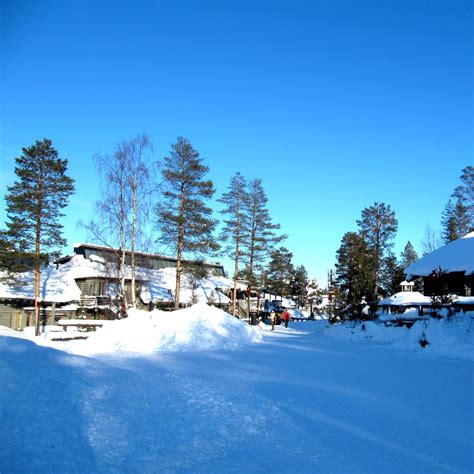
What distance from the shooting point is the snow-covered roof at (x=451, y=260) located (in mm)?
20484

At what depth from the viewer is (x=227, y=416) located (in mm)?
5992

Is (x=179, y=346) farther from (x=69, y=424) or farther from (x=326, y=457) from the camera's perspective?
(x=326, y=457)

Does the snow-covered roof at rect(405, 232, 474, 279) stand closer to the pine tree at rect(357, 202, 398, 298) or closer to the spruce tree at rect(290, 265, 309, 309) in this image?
the pine tree at rect(357, 202, 398, 298)

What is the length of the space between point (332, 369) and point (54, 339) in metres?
9.92

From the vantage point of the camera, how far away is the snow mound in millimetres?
13461

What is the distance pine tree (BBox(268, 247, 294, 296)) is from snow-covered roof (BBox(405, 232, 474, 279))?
38067 millimetres

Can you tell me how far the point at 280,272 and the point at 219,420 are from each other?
6479 centimetres

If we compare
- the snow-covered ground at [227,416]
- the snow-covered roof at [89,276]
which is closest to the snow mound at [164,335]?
the snow-covered ground at [227,416]

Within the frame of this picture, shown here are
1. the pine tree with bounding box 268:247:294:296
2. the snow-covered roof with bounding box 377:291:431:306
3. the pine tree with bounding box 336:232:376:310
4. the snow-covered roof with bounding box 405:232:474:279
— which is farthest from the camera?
the pine tree with bounding box 268:247:294:296

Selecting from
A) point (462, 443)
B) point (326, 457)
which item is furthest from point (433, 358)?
point (326, 457)

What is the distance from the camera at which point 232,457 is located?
452 cm

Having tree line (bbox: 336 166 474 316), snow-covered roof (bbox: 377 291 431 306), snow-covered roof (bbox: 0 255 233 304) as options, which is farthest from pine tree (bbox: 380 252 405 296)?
snow-covered roof (bbox: 0 255 233 304)

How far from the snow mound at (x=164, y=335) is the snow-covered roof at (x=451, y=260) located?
A: 450 inches

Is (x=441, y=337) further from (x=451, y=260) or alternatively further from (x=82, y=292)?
(x=82, y=292)
